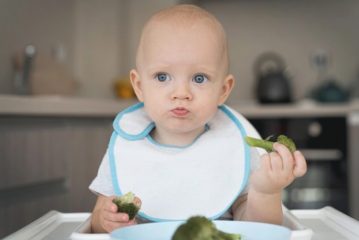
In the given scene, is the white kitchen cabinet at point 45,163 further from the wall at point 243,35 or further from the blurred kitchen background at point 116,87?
Result: the wall at point 243,35

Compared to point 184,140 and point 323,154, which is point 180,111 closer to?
point 184,140

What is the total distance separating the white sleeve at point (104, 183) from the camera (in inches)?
42.0

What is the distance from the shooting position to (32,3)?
295 centimetres

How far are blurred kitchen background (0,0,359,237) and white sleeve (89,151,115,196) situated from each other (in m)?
0.84

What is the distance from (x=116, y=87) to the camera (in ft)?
11.1

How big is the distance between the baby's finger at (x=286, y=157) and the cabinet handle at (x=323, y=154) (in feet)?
7.36

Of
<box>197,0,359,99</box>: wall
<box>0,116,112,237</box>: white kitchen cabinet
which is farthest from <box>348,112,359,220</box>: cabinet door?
<box>0,116,112,237</box>: white kitchen cabinet

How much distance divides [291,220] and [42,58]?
2.24 meters

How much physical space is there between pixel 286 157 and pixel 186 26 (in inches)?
12.6

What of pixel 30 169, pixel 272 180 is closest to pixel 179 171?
pixel 272 180

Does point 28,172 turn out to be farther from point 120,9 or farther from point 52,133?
point 120,9

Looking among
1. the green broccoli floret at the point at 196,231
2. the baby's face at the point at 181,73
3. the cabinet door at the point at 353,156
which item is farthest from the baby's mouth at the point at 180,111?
the cabinet door at the point at 353,156

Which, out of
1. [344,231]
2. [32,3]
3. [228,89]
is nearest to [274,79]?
[32,3]

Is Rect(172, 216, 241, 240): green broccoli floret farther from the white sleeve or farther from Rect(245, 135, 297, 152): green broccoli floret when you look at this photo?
the white sleeve
